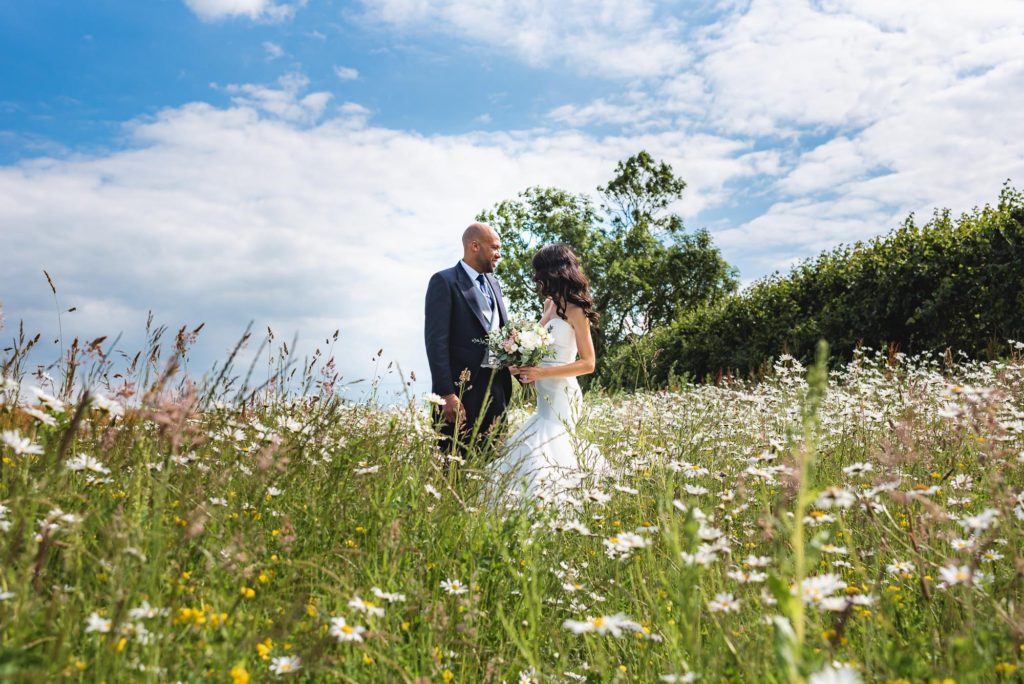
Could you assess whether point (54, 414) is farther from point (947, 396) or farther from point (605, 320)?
point (605, 320)

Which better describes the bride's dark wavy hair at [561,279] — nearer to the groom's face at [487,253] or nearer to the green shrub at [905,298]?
the groom's face at [487,253]

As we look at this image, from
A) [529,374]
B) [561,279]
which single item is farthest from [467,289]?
[561,279]

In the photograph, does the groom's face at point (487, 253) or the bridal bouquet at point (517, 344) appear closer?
the bridal bouquet at point (517, 344)

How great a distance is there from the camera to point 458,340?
20.1 feet

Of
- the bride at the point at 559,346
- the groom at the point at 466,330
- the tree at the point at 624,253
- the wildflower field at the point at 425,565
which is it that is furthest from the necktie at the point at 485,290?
the tree at the point at 624,253

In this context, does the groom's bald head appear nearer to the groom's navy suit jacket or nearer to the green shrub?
the groom's navy suit jacket

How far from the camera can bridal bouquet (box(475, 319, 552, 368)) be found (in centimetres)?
605

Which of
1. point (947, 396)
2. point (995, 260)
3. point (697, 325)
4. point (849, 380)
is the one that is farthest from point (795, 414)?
point (697, 325)

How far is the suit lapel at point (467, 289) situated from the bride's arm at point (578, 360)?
27.3 inches

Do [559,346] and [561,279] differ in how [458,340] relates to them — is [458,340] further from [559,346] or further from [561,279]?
[561,279]

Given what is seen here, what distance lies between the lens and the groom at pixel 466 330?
5840 millimetres

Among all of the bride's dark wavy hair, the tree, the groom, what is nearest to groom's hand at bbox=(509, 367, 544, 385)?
the groom

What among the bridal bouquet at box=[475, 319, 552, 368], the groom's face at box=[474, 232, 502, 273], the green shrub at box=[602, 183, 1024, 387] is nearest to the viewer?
the bridal bouquet at box=[475, 319, 552, 368]

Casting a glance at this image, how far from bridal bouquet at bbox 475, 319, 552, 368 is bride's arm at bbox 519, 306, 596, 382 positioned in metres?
0.13
